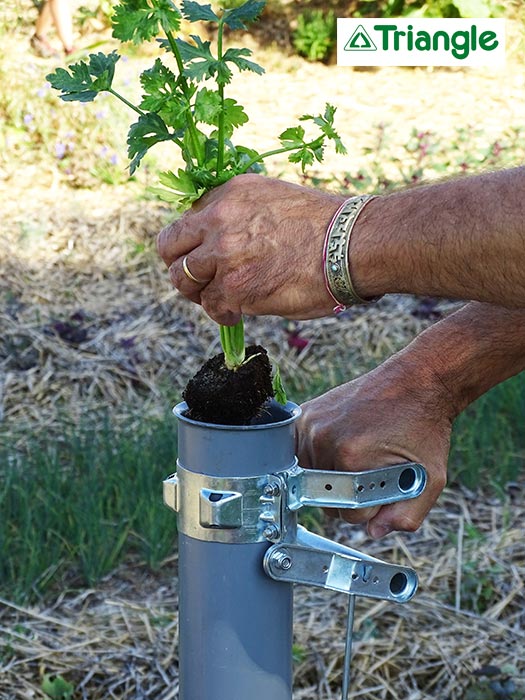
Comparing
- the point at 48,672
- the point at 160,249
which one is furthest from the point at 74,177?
the point at 160,249

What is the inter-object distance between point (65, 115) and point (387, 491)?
501cm

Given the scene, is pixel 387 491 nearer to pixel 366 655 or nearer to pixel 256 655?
pixel 256 655

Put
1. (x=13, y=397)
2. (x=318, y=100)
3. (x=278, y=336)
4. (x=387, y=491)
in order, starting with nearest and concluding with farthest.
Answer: (x=387, y=491), (x=13, y=397), (x=278, y=336), (x=318, y=100)

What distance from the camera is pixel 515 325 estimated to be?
1576mm

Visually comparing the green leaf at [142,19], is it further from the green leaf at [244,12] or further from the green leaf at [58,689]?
the green leaf at [58,689]

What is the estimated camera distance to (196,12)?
129cm

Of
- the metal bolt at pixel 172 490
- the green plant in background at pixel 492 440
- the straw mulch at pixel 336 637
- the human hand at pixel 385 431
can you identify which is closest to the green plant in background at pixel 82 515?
the straw mulch at pixel 336 637

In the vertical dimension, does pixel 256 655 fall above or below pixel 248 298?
below

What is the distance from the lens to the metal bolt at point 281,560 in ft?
4.05

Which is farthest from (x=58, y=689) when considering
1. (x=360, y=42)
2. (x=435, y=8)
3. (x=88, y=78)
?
(x=360, y=42)

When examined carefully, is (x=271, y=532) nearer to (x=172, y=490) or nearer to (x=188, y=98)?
(x=172, y=490)

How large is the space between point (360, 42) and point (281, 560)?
7.67 m

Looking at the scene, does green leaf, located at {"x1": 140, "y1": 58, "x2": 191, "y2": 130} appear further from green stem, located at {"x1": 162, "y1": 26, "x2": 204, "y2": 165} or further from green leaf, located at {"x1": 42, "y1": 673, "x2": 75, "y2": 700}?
green leaf, located at {"x1": 42, "y1": 673, "x2": 75, "y2": 700}

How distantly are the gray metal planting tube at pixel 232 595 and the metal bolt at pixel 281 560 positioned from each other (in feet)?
0.07
